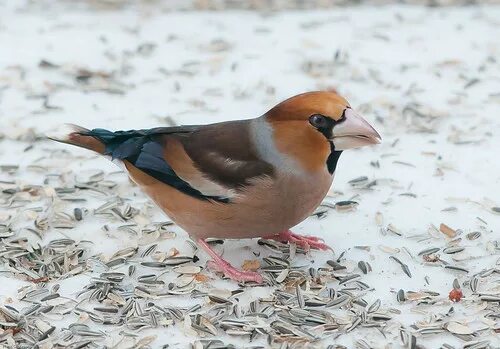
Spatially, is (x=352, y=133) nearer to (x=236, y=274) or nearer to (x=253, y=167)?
(x=253, y=167)

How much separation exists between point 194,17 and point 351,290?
410 cm

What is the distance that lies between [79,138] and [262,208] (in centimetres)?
108

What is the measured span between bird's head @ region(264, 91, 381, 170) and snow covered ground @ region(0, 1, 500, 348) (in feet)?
2.03

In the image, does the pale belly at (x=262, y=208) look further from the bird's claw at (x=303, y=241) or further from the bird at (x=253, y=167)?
the bird's claw at (x=303, y=241)

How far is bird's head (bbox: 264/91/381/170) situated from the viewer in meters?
3.66

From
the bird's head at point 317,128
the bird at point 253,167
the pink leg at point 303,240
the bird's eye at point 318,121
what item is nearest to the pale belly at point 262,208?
the bird at point 253,167

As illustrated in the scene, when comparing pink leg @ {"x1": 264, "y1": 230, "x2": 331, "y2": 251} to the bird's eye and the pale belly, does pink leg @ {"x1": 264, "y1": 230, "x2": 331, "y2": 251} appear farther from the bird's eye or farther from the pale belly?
the bird's eye

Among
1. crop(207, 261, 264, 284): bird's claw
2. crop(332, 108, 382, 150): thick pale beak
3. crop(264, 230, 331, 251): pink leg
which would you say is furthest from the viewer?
crop(264, 230, 331, 251): pink leg

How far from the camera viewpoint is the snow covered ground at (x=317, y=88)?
390cm

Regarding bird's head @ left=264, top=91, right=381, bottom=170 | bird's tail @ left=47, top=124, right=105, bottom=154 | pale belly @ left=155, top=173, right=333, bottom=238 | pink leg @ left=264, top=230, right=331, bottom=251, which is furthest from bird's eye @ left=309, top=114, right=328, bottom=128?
bird's tail @ left=47, top=124, right=105, bottom=154

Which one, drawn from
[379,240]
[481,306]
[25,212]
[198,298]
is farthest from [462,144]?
[25,212]

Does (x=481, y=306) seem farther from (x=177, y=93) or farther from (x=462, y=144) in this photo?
(x=177, y=93)

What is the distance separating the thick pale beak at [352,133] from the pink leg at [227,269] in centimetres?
71

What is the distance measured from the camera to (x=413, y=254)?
4102 millimetres
